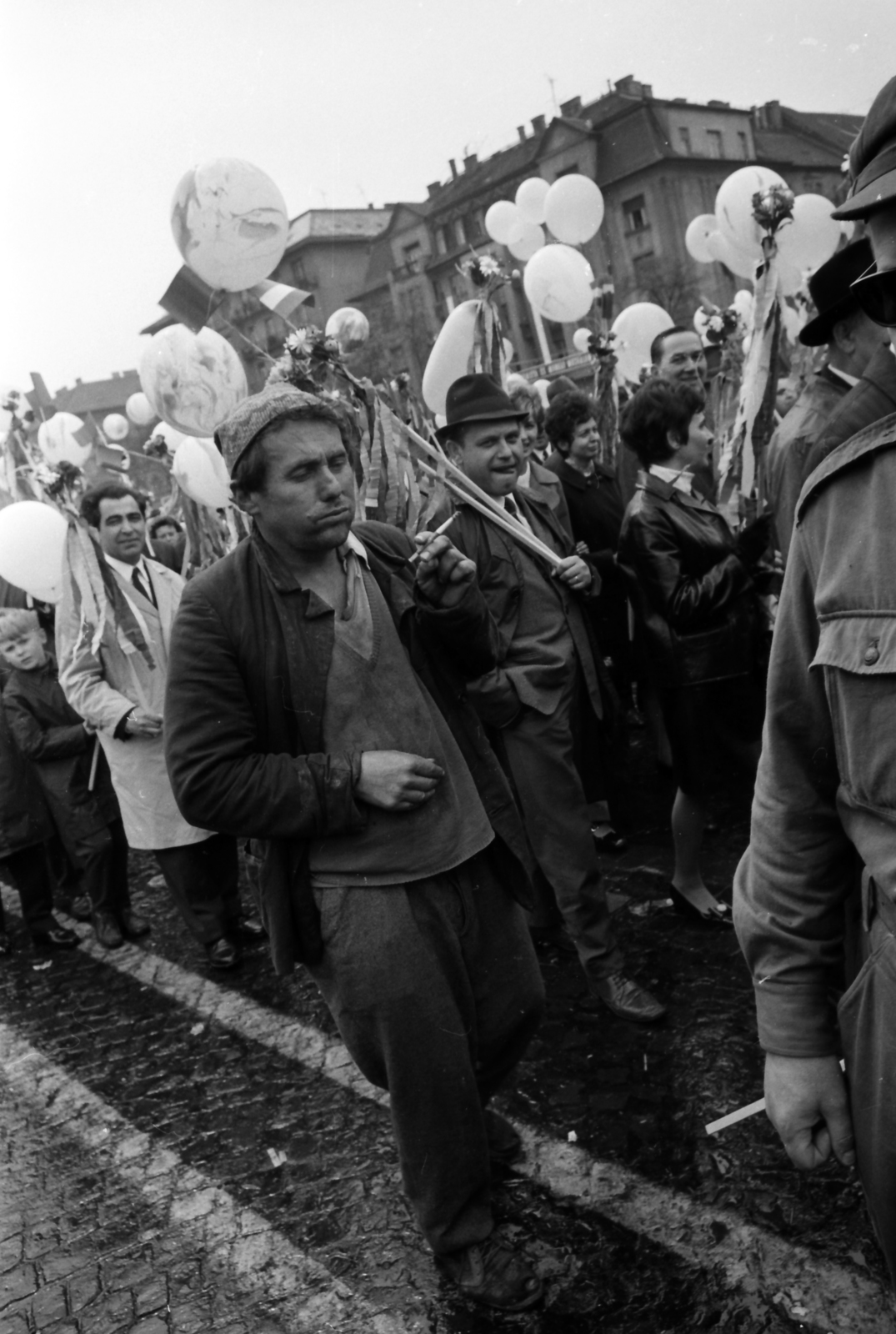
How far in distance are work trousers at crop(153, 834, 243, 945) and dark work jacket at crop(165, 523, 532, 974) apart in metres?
2.25

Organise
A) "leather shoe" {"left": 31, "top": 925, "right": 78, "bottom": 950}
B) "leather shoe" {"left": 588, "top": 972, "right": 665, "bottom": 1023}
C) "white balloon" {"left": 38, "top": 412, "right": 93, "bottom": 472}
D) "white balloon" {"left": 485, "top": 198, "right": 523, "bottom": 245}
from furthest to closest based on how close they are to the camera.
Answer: "white balloon" {"left": 485, "top": 198, "right": 523, "bottom": 245} < "white balloon" {"left": 38, "top": 412, "right": 93, "bottom": 472} < "leather shoe" {"left": 31, "top": 925, "right": 78, "bottom": 950} < "leather shoe" {"left": 588, "top": 972, "right": 665, "bottom": 1023}

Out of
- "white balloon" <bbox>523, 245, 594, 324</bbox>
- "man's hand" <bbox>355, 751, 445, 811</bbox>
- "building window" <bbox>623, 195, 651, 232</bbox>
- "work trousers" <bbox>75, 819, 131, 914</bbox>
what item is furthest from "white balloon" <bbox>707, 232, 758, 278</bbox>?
"building window" <bbox>623, 195, 651, 232</bbox>

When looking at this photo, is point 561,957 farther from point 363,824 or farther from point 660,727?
point 363,824

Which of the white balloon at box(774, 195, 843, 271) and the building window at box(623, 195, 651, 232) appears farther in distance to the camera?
the building window at box(623, 195, 651, 232)

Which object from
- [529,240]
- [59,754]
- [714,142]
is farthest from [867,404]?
[714,142]

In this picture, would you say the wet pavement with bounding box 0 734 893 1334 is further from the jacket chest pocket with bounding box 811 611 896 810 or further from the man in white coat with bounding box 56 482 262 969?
the jacket chest pocket with bounding box 811 611 896 810

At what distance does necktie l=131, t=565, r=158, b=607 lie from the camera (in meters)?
4.71

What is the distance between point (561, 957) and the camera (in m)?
3.98

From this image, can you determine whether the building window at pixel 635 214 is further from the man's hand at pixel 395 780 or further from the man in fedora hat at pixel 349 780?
the man's hand at pixel 395 780

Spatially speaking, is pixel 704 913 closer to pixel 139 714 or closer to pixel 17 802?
pixel 139 714

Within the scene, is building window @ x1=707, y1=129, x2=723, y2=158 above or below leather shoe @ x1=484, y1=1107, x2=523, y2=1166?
above

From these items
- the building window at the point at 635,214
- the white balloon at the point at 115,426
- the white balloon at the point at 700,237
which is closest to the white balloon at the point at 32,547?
the white balloon at the point at 700,237

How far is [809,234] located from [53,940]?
262 inches

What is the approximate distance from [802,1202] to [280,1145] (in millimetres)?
1559
